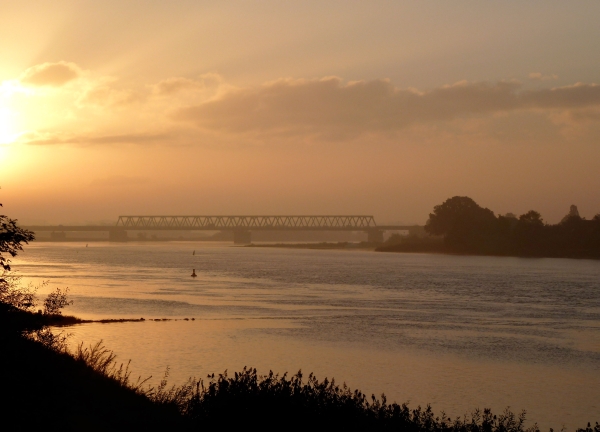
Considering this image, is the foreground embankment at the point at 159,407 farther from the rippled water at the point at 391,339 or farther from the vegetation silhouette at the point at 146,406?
the rippled water at the point at 391,339

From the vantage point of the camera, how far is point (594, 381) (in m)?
29.8

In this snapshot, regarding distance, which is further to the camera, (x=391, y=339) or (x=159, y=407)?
(x=391, y=339)

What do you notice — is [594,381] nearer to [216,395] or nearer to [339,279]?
[216,395]

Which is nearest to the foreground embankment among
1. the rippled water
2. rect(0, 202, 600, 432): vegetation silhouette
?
rect(0, 202, 600, 432): vegetation silhouette

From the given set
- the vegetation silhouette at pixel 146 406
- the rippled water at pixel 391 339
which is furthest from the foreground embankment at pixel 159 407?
the rippled water at pixel 391 339

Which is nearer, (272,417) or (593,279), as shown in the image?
(272,417)

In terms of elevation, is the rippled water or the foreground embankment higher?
the foreground embankment

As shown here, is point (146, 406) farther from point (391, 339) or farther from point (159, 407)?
point (391, 339)

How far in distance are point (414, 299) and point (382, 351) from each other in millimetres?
34798

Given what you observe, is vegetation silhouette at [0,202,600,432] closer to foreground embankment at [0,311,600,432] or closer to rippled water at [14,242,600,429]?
foreground embankment at [0,311,600,432]

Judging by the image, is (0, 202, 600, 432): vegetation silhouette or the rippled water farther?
the rippled water

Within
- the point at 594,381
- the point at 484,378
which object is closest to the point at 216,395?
the point at 484,378

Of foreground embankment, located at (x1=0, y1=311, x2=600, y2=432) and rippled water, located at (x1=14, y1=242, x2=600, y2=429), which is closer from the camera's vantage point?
foreground embankment, located at (x1=0, y1=311, x2=600, y2=432)

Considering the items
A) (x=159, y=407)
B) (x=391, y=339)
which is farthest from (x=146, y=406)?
(x=391, y=339)
